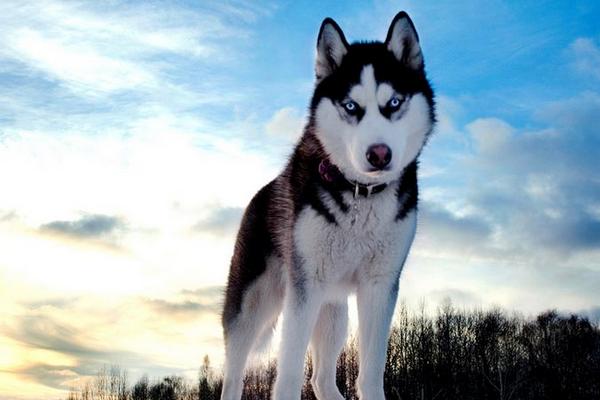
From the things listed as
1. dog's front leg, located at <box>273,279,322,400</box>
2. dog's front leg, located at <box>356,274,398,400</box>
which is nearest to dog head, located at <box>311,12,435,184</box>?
dog's front leg, located at <box>356,274,398,400</box>

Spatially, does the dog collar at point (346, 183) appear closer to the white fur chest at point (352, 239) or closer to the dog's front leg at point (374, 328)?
the white fur chest at point (352, 239)

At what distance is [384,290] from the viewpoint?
6.99m

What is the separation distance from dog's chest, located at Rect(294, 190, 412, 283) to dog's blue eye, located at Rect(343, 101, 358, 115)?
34.4 inches

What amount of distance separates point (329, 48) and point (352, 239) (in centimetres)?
199

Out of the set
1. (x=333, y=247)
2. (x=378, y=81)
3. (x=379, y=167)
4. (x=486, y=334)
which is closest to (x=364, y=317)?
(x=333, y=247)

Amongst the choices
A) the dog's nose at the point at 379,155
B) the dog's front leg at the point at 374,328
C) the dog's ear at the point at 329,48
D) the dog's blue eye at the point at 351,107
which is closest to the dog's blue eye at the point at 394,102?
the dog's blue eye at the point at 351,107

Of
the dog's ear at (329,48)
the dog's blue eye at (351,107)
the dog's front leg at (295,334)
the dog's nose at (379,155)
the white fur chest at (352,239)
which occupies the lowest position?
the dog's front leg at (295,334)

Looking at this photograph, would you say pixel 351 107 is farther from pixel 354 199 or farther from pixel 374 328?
pixel 374 328

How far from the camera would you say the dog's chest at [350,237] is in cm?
676

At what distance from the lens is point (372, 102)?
643 centimetres

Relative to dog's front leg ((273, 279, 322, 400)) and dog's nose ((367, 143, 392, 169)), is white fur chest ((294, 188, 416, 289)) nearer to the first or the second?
dog's front leg ((273, 279, 322, 400))

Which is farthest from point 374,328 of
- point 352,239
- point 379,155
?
point 379,155

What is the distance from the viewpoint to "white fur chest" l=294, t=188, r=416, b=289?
6766 millimetres

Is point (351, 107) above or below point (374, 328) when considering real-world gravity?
above
